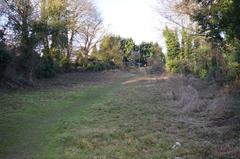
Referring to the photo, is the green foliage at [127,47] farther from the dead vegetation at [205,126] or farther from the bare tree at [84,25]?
the dead vegetation at [205,126]

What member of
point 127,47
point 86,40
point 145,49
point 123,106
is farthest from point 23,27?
point 145,49

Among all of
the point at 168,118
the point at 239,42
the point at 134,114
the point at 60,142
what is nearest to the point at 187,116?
the point at 168,118

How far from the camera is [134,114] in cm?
1644

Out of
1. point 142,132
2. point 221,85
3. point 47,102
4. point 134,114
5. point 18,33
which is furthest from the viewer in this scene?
point 18,33

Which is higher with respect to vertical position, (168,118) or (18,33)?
(18,33)

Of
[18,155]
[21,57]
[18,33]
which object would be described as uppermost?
[18,33]

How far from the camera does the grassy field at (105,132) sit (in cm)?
995

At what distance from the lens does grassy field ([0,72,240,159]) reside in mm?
9953

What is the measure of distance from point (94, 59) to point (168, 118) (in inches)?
1614

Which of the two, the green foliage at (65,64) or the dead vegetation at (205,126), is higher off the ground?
the green foliage at (65,64)

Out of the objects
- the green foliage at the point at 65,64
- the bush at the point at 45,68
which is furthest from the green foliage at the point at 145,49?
the bush at the point at 45,68

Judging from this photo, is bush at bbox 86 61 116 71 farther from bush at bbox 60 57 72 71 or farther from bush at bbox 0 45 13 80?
bush at bbox 0 45 13 80

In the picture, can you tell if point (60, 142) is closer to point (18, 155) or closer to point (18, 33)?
point (18, 155)

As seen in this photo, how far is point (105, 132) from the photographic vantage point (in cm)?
1237
